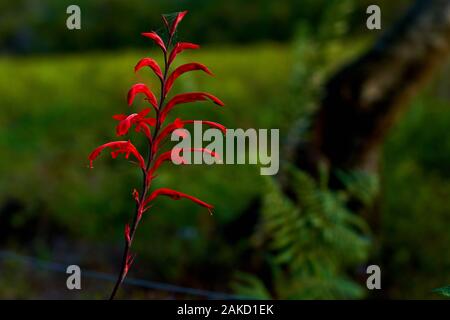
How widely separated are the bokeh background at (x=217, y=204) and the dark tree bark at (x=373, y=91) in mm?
126

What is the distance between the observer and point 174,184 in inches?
160

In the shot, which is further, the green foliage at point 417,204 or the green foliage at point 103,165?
the green foliage at point 103,165

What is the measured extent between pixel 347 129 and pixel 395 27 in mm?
542

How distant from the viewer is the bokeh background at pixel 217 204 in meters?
2.91

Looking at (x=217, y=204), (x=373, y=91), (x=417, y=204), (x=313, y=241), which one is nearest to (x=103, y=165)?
(x=217, y=204)

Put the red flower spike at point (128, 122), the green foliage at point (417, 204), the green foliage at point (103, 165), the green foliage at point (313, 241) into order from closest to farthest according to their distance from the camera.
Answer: the red flower spike at point (128, 122), the green foliage at point (313, 241), the green foliage at point (417, 204), the green foliage at point (103, 165)

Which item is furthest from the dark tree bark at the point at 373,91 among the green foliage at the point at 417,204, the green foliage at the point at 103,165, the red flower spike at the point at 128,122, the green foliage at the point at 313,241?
the red flower spike at the point at 128,122

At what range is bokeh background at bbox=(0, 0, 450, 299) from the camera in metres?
2.91

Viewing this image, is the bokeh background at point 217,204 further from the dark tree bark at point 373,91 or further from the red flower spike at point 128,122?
the red flower spike at point 128,122

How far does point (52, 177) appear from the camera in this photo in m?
4.71

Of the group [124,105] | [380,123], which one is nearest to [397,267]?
[380,123]
